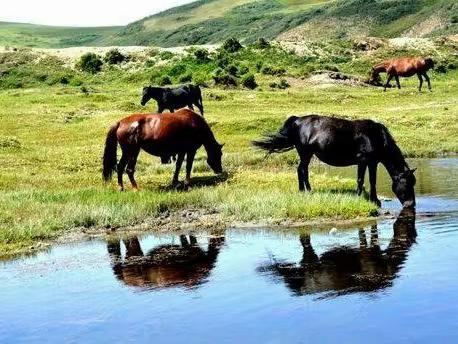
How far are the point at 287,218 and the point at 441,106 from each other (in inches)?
1078

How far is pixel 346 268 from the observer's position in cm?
1238

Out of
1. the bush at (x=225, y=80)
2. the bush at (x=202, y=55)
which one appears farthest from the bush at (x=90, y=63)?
the bush at (x=225, y=80)

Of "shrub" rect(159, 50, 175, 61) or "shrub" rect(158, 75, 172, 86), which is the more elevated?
"shrub" rect(159, 50, 175, 61)

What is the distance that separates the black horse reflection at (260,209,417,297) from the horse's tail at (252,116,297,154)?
4731 millimetres

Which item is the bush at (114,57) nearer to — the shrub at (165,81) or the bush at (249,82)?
the shrub at (165,81)

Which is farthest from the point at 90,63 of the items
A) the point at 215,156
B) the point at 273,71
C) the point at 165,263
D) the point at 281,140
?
the point at 165,263

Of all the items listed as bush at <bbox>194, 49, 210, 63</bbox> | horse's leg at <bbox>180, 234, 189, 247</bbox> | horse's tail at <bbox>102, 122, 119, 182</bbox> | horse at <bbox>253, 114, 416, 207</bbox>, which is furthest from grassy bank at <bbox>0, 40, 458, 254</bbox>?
bush at <bbox>194, 49, 210, 63</bbox>

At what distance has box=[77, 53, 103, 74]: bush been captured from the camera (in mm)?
73688

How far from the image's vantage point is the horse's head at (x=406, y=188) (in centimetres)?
1802

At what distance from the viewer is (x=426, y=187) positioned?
841 inches

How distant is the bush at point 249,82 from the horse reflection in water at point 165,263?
42.0 metres

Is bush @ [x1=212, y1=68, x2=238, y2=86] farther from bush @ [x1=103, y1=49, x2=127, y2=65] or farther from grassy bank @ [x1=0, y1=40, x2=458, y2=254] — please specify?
bush @ [x1=103, y1=49, x2=127, y2=65]

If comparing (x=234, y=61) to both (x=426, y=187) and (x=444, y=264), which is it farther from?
(x=444, y=264)

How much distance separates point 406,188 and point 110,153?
25.6 ft
